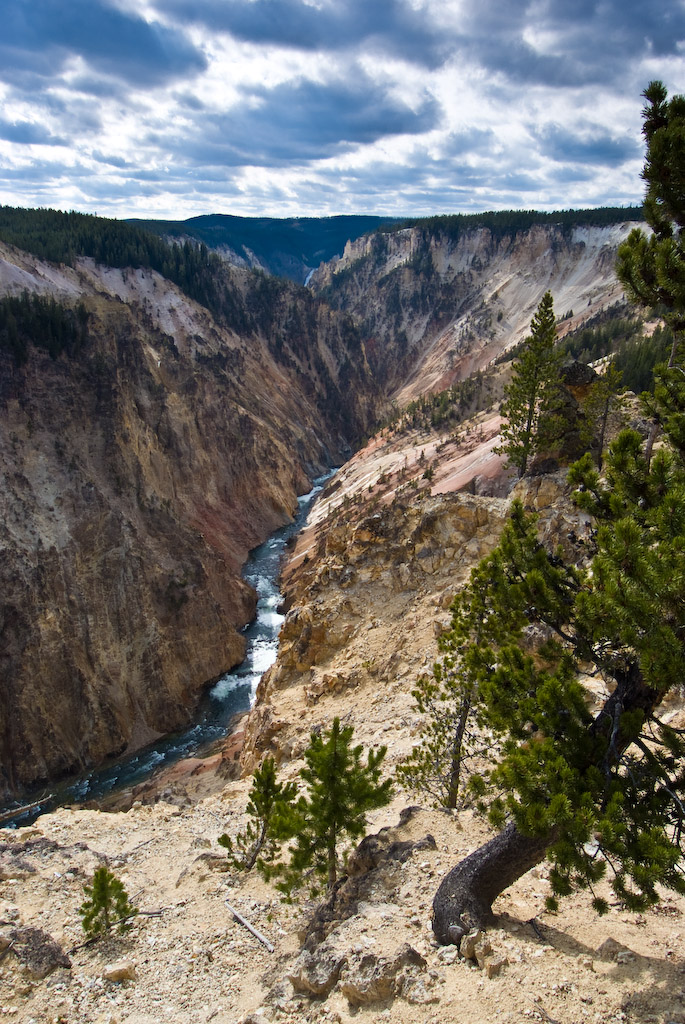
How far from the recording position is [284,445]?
72688mm

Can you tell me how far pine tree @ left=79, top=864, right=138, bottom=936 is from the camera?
11.8m

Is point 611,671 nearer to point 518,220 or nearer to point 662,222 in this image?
point 662,222

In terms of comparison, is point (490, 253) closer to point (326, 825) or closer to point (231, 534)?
point (231, 534)

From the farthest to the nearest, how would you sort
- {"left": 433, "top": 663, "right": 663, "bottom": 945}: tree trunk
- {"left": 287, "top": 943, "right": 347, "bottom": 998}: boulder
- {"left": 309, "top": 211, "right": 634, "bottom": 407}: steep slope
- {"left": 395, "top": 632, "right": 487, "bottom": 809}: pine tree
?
{"left": 309, "top": 211, "right": 634, "bottom": 407}: steep slope
{"left": 395, "top": 632, "right": 487, "bottom": 809}: pine tree
{"left": 433, "top": 663, "right": 663, "bottom": 945}: tree trunk
{"left": 287, "top": 943, "right": 347, "bottom": 998}: boulder

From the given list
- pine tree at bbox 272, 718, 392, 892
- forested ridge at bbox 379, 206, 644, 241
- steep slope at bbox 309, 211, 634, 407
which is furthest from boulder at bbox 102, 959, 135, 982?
forested ridge at bbox 379, 206, 644, 241

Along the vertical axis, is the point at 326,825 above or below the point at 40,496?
→ below

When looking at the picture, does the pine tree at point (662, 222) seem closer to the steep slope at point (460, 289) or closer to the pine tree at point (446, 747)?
the pine tree at point (446, 747)

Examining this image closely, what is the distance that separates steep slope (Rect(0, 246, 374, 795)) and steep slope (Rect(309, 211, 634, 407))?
2070 inches

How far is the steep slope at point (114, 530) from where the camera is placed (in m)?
33.4

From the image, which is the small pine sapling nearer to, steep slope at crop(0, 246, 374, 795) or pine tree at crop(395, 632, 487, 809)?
pine tree at crop(395, 632, 487, 809)

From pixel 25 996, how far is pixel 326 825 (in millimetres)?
5539

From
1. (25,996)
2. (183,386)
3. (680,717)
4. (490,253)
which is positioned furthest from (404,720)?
(490,253)

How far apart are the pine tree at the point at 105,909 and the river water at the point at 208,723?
16778mm

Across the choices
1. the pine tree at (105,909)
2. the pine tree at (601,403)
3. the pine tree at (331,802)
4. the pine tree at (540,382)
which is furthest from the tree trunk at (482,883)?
the pine tree at (540,382)
